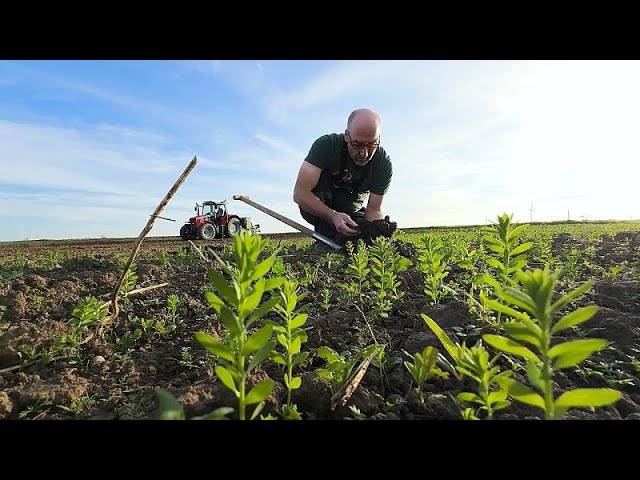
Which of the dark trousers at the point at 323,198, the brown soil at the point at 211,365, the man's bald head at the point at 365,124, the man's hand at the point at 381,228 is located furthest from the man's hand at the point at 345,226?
the brown soil at the point at 211,365

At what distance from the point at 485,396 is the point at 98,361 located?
1.90 meters

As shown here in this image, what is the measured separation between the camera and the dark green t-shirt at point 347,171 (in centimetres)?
749

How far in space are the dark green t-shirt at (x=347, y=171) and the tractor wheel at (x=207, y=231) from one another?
31.4 ft

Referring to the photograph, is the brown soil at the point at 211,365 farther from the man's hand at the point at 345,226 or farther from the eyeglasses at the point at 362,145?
the eyeglasses at the point at 362,145

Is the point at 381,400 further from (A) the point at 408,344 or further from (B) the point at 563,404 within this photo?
(B) the point at 563,404

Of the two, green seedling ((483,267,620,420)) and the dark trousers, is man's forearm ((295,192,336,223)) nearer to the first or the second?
the dark trousers

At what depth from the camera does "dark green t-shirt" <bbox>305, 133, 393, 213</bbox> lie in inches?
295

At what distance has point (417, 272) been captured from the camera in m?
3.81

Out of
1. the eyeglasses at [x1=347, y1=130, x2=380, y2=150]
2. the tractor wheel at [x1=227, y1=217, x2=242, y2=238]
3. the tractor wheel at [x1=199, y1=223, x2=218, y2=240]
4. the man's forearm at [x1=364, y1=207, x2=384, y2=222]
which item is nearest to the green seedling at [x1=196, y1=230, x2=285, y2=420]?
the eyeglasses at [x1=347, y1=130, x2=380, y2=150]

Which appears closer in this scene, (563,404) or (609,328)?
(563,404)
